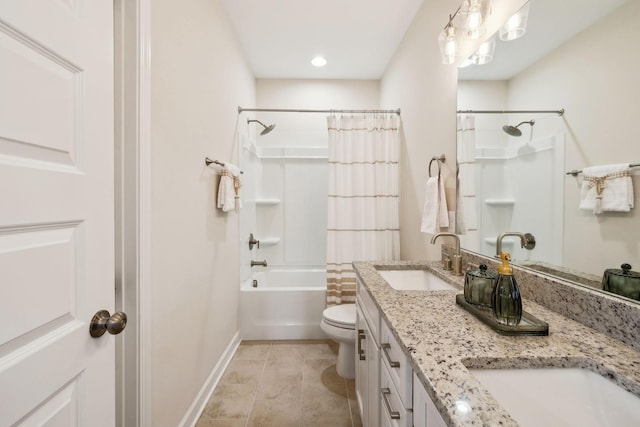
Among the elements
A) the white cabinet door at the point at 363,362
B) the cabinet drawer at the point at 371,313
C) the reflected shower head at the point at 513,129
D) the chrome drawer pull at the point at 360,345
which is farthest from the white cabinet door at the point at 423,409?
the reflected shower head at the point at 513,129

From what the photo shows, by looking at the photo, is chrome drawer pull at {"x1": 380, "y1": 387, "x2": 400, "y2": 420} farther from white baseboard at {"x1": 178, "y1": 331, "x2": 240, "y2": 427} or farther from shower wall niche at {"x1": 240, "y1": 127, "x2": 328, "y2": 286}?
shower wall niche at {"x1": 240, "y1": 127, "x2": 328, "y2": 286}

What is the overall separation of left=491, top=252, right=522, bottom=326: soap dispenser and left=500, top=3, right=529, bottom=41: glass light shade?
939mm

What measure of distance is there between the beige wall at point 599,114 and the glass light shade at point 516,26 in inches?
7.9

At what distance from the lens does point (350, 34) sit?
7.91 ft

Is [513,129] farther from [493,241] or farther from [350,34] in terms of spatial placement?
[350,34]

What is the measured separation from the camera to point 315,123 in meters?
3.37

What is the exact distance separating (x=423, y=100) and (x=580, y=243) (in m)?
1.48

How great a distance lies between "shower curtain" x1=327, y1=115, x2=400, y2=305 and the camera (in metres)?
2.49

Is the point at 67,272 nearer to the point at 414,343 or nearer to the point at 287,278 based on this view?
the point at 414,343

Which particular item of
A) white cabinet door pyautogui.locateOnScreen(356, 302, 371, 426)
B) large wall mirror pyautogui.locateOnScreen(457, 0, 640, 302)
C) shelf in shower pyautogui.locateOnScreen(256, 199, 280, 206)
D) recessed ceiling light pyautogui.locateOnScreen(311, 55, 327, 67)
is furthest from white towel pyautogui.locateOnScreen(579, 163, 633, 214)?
shelf in shower pyautogui.locateOnScreen(256, 199, 280, 206)

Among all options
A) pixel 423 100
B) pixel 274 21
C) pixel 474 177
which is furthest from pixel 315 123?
pixel 474 177

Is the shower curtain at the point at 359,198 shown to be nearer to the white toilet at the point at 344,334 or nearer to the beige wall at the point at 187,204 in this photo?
the white toilet at the point at 344,334

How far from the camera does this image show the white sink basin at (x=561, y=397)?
0.56 metres

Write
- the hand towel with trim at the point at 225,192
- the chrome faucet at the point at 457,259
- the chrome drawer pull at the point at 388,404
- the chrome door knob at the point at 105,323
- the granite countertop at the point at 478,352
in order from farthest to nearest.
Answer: the hand towel with trim at the point at 225,192
the chrome faucet at the point at 457,259
the chrome drawer pull at the point at 388,404
the chrome door knob at the point at 105,323
the granite countertop at the point at 478,352
